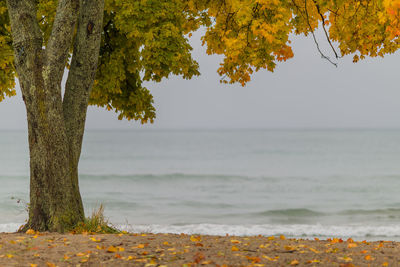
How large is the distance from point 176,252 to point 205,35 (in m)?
5.27

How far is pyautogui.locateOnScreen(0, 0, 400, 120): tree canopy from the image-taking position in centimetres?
735

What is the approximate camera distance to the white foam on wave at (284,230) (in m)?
16.9

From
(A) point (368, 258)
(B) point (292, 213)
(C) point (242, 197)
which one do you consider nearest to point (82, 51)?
(A) point (368, 258)

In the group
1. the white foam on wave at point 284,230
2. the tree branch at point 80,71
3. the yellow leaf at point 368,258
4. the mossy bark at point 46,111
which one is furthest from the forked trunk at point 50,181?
the white foam on wave at point 284,230

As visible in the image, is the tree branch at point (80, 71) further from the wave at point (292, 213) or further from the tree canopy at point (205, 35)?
the wave at point (292, 213)

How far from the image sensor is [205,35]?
30.8 ft

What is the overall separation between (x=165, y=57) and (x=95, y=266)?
5.64 meters

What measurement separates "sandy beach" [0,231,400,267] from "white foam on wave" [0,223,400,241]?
10.5m

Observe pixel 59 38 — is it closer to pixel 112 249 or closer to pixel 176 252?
pixel 112 249

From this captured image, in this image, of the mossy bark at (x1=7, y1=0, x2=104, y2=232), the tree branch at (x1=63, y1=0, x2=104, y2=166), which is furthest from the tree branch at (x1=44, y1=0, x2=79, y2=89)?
the tree branch at (x1=63, y1=0, x2=104, y2=166)

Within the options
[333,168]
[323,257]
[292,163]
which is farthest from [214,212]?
[292,163]

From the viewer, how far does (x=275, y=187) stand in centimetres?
3503

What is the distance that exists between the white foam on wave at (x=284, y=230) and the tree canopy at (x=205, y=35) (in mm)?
6786

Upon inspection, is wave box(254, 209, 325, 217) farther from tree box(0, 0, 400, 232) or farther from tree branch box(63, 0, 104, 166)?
tree branch box(63, 0, 104, 166)
